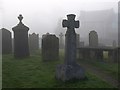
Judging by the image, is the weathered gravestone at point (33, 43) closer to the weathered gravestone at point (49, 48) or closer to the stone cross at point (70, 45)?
the weathered gravestone at point (49, 48)

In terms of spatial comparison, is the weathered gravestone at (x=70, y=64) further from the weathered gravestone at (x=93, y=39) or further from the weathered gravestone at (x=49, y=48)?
the weathered gravestone at (x=93, y=39)

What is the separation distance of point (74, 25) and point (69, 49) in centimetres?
100

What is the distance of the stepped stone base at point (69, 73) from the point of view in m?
8.02

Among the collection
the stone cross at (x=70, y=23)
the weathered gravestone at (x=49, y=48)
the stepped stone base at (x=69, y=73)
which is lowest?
the stepped stone base at (x=69, y=73)

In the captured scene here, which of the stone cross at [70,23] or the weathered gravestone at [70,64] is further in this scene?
the stone cross at [70,23]

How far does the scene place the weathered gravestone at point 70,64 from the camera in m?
8.08

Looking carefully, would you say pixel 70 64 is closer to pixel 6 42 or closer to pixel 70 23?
pixel 70 23

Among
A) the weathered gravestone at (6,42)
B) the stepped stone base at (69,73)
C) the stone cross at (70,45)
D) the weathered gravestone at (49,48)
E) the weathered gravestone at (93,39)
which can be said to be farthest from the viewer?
the weathered gravestone at (93,39)

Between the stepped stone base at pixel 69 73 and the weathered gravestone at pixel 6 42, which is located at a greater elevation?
the weathered gravestone at pixel 6 42

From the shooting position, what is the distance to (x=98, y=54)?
14164 millimetres

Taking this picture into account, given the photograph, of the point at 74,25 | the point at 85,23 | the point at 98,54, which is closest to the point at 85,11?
the point at 85,23

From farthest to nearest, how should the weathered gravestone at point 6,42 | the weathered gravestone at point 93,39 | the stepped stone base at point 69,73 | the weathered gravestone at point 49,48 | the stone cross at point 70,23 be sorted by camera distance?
the weathered gravestone at point 93,39 < the weathered gravestone at point 6,42 < the weathered gravestone at point 49,48 < the stone cross at point 70,23 < the stepped stone base at point 69,73

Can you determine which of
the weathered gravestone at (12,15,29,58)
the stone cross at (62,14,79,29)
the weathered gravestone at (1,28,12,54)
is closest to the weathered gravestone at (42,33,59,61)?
the weathered gravestone at (12,15,29,58)

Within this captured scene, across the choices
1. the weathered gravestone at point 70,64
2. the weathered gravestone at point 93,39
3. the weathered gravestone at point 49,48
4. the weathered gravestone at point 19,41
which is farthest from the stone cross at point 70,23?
the weathered gravestone at point 93,39
